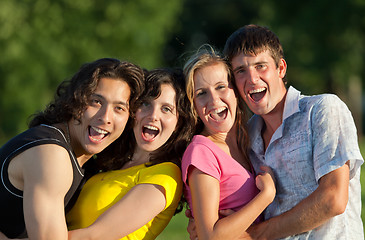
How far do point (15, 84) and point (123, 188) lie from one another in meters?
19.0

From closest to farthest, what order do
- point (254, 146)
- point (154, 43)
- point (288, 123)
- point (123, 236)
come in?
point (123, 236) < point (288, 123) < point (254, 146) < point (154, 43)

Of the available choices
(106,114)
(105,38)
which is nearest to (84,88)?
(106,114)

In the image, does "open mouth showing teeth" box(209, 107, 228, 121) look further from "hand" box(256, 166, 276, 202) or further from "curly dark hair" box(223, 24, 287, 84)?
"hand" box(256, 166, 276, 202)

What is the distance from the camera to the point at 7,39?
68.6 ft

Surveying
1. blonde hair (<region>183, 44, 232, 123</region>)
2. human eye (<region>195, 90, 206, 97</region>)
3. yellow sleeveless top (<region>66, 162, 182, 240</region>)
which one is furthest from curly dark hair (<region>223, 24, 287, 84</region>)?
yellow sleeveless top (<region>66, 162, 182, 240</region>)

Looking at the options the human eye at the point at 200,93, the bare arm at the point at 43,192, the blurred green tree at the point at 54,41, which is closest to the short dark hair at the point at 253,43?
the human eye at the point at 200,93

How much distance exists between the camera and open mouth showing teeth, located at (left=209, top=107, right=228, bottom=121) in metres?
4.11

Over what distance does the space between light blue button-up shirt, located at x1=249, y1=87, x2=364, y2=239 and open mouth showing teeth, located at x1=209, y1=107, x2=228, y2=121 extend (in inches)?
16.4

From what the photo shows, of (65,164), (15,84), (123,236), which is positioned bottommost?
(123,236)

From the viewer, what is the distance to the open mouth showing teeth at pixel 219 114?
4109 millimetres

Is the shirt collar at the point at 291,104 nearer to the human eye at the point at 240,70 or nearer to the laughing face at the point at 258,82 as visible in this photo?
the laughing face at the point at 258,82

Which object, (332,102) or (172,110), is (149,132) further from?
(332,102)

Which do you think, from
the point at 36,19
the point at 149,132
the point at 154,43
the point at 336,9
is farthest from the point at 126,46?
the point at 149,132

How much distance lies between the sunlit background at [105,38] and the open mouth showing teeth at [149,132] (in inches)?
659
